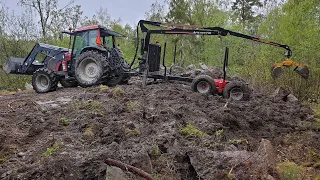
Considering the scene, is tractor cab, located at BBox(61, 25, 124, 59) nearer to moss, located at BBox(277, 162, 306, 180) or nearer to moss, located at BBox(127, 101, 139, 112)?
moss, located at BBox(127, 101, 139, 112)

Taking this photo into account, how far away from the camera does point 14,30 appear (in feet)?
55.4

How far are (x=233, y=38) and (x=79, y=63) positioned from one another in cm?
1309

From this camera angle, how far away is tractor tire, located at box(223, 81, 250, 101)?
28.3 feet

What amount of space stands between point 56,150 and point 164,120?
2202mm

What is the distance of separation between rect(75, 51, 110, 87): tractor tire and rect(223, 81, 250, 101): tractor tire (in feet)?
11.7

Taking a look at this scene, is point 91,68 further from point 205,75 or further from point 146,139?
point 146,139

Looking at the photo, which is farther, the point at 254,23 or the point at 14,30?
the point at 254,23

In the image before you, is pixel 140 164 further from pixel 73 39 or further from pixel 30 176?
pixel 73 39

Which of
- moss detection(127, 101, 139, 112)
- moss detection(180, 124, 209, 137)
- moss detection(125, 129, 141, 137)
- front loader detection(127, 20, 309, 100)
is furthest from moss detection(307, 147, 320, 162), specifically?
front loader detection(127, 20, 309, 100)

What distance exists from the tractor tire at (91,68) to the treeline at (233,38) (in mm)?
4479

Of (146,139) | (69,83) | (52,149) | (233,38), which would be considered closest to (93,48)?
(69,83)

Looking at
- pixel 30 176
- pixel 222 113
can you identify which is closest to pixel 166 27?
pixel 222 113

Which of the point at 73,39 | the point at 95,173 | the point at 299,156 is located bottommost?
the point at 299,156

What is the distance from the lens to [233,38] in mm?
19812
